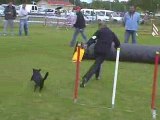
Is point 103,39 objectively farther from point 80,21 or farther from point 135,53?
point 80,21

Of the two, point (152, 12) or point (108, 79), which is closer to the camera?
point (108, 79)

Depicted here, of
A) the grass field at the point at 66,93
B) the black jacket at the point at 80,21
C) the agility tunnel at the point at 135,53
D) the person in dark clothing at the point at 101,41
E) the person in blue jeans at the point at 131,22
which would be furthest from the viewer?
the black jacket at the point at 80,21

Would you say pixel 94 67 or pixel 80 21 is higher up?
pixel 80 21

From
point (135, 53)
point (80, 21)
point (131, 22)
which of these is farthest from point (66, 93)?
point (80, 21)

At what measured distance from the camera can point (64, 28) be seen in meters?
38.1

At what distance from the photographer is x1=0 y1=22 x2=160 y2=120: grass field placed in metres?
8.65

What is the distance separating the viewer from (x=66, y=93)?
1044cm

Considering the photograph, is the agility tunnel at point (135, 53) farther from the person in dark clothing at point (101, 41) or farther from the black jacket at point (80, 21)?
the black jacket at point (80, 21)

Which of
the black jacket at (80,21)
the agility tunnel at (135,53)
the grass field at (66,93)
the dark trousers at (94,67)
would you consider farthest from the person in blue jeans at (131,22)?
the dark trousers at (94,67)

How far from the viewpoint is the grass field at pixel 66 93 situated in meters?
8.65

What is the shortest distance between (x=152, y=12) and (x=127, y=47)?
7044cm

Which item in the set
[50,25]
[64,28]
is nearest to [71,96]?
[64,28]

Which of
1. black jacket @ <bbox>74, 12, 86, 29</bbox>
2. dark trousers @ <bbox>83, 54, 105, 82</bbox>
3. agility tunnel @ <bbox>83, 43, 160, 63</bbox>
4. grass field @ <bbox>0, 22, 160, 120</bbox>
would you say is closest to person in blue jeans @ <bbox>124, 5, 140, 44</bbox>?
black jacket @ <bbox>74, 12, 86, 29</bbox>

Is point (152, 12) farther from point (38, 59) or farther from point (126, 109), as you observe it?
point (126, 109)
